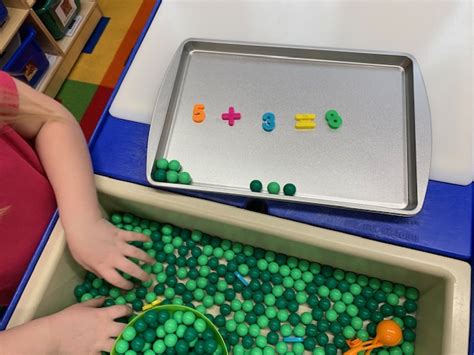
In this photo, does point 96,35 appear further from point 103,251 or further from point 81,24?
point 103,251

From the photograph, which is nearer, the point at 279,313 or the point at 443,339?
the point at 443,339

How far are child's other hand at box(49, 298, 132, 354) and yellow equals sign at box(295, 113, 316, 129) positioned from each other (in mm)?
362

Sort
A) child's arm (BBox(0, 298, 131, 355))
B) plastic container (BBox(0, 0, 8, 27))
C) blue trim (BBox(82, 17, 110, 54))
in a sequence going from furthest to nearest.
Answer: blue trim (BBox(82, 17, 110, 54)) → plastic container (BBox(0, 0, 8, 27)) → child's arm (BBox(0, 298, 131, 355))

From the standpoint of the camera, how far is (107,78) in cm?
133

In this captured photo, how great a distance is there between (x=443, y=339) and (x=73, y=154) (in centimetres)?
54

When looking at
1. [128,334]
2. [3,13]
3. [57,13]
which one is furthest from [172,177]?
[57,13]

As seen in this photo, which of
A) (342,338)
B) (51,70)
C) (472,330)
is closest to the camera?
(472,330)

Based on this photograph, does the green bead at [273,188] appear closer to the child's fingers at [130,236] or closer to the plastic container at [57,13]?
the child's fingers at [130,236]

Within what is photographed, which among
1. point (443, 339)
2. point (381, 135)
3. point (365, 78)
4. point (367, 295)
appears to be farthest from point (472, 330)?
point (365, 78)

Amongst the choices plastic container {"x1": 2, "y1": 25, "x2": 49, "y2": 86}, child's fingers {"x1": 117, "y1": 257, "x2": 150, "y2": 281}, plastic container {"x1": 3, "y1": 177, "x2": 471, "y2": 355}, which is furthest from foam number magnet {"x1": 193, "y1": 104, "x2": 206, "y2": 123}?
plastic container {"x1": 2, "y1": 25, "x2": 49, "y2": 86}

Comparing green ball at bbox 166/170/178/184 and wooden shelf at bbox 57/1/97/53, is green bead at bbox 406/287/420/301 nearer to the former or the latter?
green ball at bbox 166/170/178/184

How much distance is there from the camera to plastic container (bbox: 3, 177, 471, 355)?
525 mm

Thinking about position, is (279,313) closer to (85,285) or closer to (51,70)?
(85,285)

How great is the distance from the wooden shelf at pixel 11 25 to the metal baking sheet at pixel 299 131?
0.65 metres
